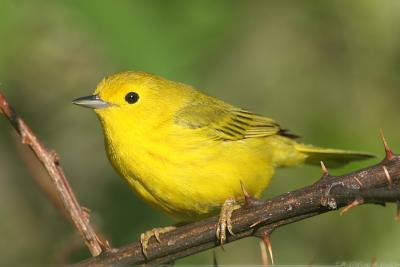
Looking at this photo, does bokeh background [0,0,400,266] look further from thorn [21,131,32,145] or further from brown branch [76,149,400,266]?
thorn [21,131,32,145]

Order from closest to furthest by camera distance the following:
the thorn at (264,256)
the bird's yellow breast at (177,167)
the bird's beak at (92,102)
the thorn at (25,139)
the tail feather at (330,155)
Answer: the thorn at (264,256), the thorn at (25,139), the bird's yellow breast at (177,167), the bird's beak at (92,102), the tail feather at (330,155)

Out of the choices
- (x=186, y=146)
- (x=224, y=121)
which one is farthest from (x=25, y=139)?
(x=224, y=121)

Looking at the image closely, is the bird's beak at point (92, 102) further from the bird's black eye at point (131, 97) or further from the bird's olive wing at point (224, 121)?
the bird's olive wing at point (224, 121)

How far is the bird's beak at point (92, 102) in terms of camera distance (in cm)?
491

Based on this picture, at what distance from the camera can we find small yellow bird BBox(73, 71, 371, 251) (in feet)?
15.2

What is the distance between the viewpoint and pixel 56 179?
3121 mm

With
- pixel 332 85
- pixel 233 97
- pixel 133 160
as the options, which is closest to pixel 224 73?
pixel 233 97

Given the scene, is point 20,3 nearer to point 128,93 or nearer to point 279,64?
point 128,93

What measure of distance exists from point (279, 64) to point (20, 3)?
12.2 feet

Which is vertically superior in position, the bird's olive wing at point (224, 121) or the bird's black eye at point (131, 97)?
the bird's black eye at point (131, 97)

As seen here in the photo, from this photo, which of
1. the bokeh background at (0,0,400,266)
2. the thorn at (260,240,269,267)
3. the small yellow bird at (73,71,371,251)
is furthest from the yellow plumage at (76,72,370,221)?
the thorn at (260,240,269,267)

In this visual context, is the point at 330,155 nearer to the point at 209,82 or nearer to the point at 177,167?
the point at 177,167

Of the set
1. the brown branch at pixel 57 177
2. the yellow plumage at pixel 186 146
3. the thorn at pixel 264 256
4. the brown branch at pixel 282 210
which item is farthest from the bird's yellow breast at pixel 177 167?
the thorn at pixel 264 256

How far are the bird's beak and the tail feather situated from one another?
1.80m
